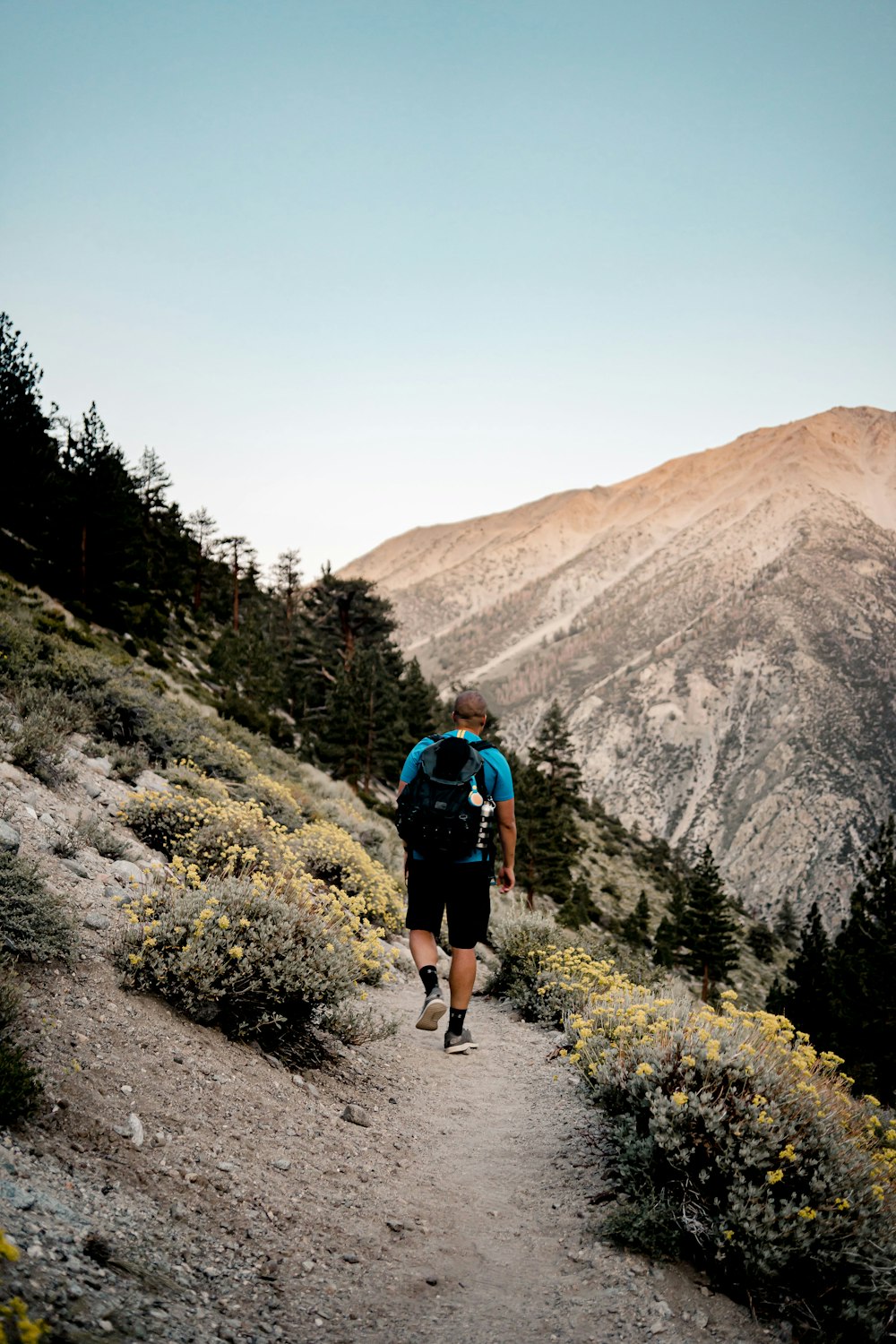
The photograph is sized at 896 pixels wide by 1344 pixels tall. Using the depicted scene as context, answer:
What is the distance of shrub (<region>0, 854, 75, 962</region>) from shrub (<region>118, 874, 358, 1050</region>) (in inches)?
16.2

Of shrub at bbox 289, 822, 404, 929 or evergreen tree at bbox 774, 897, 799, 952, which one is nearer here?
shrub at bbox 289, 822, 404, 929

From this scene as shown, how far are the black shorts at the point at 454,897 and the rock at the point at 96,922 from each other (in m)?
2.05

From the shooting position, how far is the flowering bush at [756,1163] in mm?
3262

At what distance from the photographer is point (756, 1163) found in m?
3.52

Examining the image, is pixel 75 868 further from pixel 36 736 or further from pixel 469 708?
pixel 469 708

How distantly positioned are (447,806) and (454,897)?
0.75 meters

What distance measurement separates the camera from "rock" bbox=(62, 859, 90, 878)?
5684 millimetres

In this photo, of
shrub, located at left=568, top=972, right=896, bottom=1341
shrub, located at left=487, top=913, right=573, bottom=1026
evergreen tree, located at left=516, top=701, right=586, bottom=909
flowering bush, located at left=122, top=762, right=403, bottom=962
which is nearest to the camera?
shrub, located at left=568, top=972, right=896, bottom=1341

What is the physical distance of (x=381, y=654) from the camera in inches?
1784

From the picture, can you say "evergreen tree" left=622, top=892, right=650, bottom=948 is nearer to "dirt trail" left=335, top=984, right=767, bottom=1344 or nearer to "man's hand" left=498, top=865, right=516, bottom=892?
"man's hand" left=498, top=865, right=516, bottom=892

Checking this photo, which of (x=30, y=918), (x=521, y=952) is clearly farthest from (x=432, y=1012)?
(x=521, y=952)

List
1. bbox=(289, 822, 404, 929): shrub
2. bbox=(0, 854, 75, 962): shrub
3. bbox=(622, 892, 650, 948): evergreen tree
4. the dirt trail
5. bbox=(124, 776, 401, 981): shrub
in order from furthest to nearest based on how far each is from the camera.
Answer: bbox=(622, 892, 650, 948): evergreen tree
bbox=(289, 822, 404, 929): shrub
bbox=(124, 776, 401, 981): shrub
bbox=(0, 854, 75, 962): shrub
the dirt trail

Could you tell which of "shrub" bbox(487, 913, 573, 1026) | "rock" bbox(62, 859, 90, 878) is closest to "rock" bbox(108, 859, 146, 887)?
"rock" bbox(62, 859, 90, 878)

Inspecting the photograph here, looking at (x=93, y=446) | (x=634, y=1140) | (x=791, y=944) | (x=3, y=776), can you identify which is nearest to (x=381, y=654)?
(x=93, y=446)
